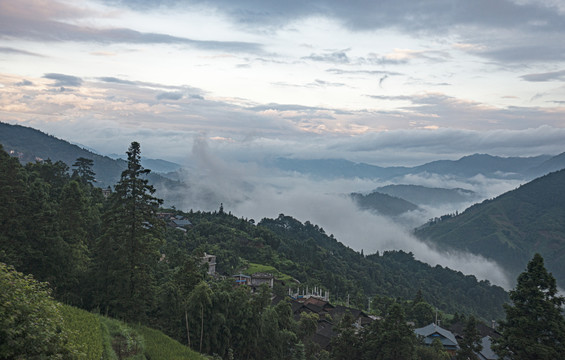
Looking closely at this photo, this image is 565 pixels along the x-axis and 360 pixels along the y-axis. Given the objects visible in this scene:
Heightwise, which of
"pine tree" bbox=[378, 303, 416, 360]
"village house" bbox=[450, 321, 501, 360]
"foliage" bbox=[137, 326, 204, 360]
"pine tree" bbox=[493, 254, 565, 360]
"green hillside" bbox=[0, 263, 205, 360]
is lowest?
"village house" bbox=[450, 321, 501, 360]

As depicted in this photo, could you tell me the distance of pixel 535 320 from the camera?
69.7 feet

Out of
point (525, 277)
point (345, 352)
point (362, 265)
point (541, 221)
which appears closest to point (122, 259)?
point (345, 352)

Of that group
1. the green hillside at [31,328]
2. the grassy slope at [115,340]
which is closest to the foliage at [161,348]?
the grassy slope at [115,340]

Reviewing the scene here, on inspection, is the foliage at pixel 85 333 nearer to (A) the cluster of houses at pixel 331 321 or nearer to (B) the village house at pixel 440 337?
(A) the cluster of houses at pixel 331 321

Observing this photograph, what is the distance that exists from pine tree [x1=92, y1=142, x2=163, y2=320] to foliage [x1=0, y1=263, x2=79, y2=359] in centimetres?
1158

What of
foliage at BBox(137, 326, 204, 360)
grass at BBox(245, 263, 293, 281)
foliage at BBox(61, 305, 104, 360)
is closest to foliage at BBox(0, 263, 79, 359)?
foliage at BBox(61, 305, 104, 360)

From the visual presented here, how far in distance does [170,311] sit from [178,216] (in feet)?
224

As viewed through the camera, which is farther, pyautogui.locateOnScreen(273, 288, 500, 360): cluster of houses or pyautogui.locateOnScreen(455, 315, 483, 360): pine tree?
pyautogui.locateOnScreen(273, 288, 500, 360): cluster of houses

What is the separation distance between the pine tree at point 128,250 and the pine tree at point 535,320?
18542 mm

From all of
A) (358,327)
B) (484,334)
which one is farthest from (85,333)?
(484,334)

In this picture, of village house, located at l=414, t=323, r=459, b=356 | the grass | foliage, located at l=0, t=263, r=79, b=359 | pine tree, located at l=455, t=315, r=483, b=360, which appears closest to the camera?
foliage, located at l=0, t=263, r=79, b=359

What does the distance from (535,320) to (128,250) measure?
20.5m

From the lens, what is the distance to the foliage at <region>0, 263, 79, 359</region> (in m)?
8.22

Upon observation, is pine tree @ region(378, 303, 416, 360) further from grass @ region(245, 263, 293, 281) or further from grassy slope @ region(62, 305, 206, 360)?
grass @ region(245, 263, 293, 281)
